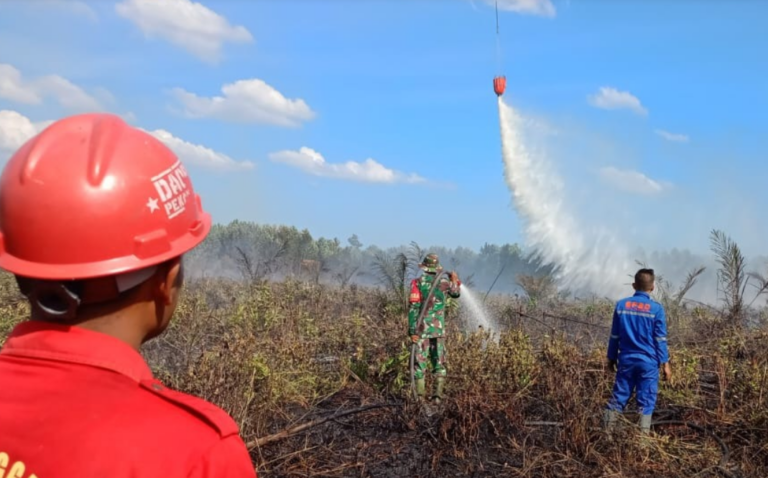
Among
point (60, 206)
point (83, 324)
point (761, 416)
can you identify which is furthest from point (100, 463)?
point (761, 416)

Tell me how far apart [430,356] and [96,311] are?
21.8 feet

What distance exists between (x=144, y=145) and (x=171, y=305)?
0.35 m

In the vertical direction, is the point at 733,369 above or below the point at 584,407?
above

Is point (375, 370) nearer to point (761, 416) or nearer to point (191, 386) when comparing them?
point (191, 386)

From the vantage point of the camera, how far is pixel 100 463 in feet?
3.17

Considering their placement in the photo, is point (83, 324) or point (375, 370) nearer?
point (83, 324)

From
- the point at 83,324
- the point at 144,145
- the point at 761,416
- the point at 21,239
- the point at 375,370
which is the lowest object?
the point at 375,370

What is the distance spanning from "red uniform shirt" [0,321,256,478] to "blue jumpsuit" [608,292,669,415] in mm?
5556

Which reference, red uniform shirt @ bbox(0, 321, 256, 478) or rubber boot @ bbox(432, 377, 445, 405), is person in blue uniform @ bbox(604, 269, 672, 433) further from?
red uniform shirt @ bbox(0, 321, 256, 478)

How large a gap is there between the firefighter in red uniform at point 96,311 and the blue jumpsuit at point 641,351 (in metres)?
5.51

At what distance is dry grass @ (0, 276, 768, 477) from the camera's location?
536 centimetres

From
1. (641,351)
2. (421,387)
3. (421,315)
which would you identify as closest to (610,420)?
(641,351)

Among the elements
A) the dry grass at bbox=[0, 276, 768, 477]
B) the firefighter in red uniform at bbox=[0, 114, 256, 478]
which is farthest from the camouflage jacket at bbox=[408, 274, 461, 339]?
the firefighter in red uniform at bbox=[0, 114, 256, 478]

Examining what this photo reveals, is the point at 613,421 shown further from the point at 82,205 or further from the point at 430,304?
the point at 82,205
